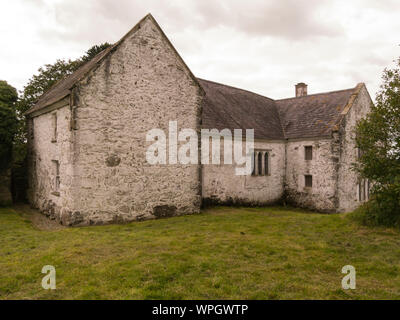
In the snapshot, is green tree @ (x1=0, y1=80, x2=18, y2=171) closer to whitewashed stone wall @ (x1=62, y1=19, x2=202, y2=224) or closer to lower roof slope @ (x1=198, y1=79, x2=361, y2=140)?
whitewashed stone wall @ (x1=62, y1=19, x2=202, y2=224)

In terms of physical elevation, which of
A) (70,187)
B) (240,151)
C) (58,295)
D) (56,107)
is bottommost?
(58,295)

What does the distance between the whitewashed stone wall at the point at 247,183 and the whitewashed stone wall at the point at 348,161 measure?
4.24m

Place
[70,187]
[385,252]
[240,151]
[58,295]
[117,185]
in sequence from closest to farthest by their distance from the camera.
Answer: [58,295] < [385,252] < [70,187] < [117,185] < [240,151]

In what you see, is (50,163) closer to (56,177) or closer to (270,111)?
(56,177)

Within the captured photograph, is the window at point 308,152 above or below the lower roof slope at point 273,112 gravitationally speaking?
below

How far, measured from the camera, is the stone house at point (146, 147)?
40.3ft

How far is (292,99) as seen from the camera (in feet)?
86.5

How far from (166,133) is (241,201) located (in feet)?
25.7

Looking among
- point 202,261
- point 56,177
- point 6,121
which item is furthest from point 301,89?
point 202,261

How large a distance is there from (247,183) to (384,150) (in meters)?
10.4

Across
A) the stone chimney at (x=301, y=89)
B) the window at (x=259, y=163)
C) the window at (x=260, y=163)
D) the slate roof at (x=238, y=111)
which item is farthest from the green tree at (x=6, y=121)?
the stone chimney at (x=301, y=89)

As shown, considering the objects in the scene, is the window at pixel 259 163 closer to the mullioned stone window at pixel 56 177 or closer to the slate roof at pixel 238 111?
the slate roof at pixel 238 111
